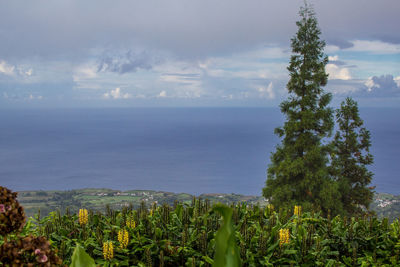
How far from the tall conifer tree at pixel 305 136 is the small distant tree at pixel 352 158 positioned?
1076mm

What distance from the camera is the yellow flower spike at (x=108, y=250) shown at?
2.32 m

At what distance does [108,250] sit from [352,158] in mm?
15428

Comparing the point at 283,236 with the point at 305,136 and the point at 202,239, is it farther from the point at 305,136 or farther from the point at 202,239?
the point at 305,136

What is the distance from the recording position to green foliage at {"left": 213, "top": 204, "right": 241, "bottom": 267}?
30.0 inches

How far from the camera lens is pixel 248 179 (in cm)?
15338

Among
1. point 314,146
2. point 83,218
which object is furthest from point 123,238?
point 314,146

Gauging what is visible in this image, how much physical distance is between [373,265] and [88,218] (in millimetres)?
2218

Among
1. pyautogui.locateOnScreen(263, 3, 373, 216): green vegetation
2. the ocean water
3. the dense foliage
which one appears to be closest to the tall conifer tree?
pyautogui.locateOnScreen(263, 3, 373, 216): green vegetation

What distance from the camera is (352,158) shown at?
51.8 feet

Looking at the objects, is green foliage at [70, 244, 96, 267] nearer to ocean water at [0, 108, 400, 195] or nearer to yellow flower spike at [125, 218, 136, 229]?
yellow flower spike at [125, 218, 136, 229]

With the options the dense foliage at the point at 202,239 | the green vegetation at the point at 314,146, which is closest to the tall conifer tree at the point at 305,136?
the green vegetation at the point at 314,146

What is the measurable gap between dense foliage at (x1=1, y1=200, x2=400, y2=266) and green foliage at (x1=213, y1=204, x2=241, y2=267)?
4.58ft

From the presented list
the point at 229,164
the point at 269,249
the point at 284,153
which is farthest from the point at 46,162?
the point at 269,249

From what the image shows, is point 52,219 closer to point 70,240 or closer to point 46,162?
point 70,240
